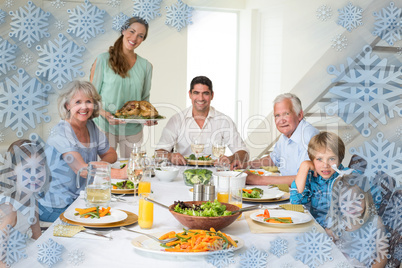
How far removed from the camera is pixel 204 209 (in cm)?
128

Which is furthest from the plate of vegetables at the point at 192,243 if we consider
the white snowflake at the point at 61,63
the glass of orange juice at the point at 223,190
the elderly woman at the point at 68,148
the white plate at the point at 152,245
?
the white snowflake at the point at 61,63

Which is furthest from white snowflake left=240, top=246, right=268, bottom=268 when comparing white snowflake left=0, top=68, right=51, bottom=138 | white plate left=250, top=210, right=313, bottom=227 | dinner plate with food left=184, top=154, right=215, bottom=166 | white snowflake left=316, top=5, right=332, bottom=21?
dinner plate with food left=184, top=154, right=215, bottom=166

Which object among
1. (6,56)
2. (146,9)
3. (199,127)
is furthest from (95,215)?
(199,127)

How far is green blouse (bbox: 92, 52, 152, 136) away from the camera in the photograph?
10.2ft

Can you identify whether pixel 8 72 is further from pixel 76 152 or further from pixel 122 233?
pixel 122 233

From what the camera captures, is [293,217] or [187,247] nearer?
[187,247]

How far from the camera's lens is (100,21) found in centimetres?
187

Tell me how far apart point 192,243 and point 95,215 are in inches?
15.9

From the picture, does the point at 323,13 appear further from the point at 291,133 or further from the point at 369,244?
the point at 291,133

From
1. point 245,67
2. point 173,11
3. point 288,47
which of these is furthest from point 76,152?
point 245,67

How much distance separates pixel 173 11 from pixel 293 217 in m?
0.95

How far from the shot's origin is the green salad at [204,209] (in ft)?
4.08

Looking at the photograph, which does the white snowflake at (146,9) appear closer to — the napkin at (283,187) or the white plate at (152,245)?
the napkin at (283,187)

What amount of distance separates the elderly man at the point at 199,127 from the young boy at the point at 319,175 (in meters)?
1.15
